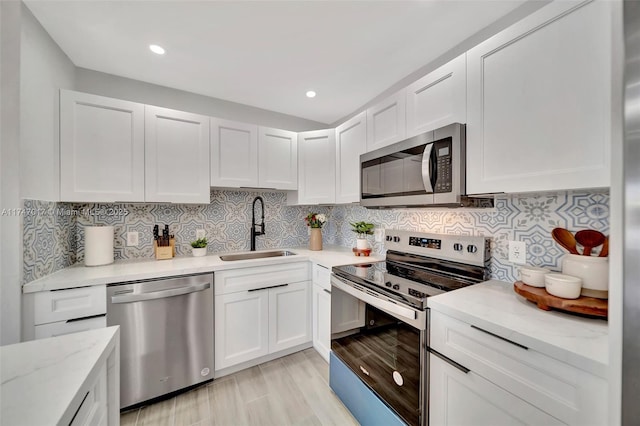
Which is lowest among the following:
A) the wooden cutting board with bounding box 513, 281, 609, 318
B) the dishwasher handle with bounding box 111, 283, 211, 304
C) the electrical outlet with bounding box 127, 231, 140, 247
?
the dishwasher handle with bounding box 111, 283, 211, 304

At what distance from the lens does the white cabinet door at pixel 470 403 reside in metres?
0.80

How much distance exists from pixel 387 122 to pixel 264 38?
40.8 inches

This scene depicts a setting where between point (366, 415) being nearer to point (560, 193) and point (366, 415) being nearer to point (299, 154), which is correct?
point (560, 193)

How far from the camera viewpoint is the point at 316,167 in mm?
2520

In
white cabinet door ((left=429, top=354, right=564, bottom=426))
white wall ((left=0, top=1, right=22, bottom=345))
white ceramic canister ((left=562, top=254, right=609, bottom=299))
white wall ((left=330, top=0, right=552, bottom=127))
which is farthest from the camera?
white wall ((left=330, top=0, right=552, bottom=127))

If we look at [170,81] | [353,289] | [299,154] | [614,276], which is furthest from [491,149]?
[170,81]

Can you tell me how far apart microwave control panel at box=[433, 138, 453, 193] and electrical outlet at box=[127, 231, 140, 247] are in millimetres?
2440

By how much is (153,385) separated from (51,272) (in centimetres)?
103

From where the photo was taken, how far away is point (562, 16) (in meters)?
0.94

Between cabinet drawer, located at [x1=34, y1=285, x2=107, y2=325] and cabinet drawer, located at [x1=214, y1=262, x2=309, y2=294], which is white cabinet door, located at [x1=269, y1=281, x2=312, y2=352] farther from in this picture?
cabinet drawer, located at [x1=34, y1=285, x2=107, y2=325]

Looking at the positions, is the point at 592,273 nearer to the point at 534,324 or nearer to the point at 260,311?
the point at 534,324

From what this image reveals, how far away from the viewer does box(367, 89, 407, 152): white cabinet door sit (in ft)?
5.48

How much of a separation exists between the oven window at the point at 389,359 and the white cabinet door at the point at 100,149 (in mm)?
1958

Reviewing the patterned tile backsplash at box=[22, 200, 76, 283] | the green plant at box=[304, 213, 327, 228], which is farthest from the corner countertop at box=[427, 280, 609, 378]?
the patterned tile backsplash at box=[22, 200, 76, 283]
